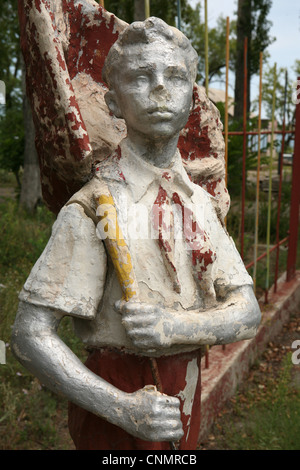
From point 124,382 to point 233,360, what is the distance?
6.94 feet

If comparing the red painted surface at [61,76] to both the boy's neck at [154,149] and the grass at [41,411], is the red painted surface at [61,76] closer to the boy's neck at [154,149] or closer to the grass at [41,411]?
the boy's neck at [154,149]

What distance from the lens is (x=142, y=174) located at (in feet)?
4.78

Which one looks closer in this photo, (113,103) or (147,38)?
(147,38)

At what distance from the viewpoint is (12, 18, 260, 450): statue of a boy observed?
1.32 metres

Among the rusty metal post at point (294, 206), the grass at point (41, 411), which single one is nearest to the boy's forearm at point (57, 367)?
the grass at point (41, 411)

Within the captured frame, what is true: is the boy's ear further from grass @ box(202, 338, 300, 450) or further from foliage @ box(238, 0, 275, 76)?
foliage @ box(238, 0, 275, 76)

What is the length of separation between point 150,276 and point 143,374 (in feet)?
0.98

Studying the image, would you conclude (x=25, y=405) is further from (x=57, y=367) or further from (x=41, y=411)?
(x=57, y=367)

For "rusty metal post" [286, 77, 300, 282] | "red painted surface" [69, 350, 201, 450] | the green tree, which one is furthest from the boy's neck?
the green tree

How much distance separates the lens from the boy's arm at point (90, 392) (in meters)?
1.29

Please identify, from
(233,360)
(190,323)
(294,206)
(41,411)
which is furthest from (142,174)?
(294,206)

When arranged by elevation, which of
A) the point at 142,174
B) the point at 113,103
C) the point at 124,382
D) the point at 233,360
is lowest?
the point at 233,360
